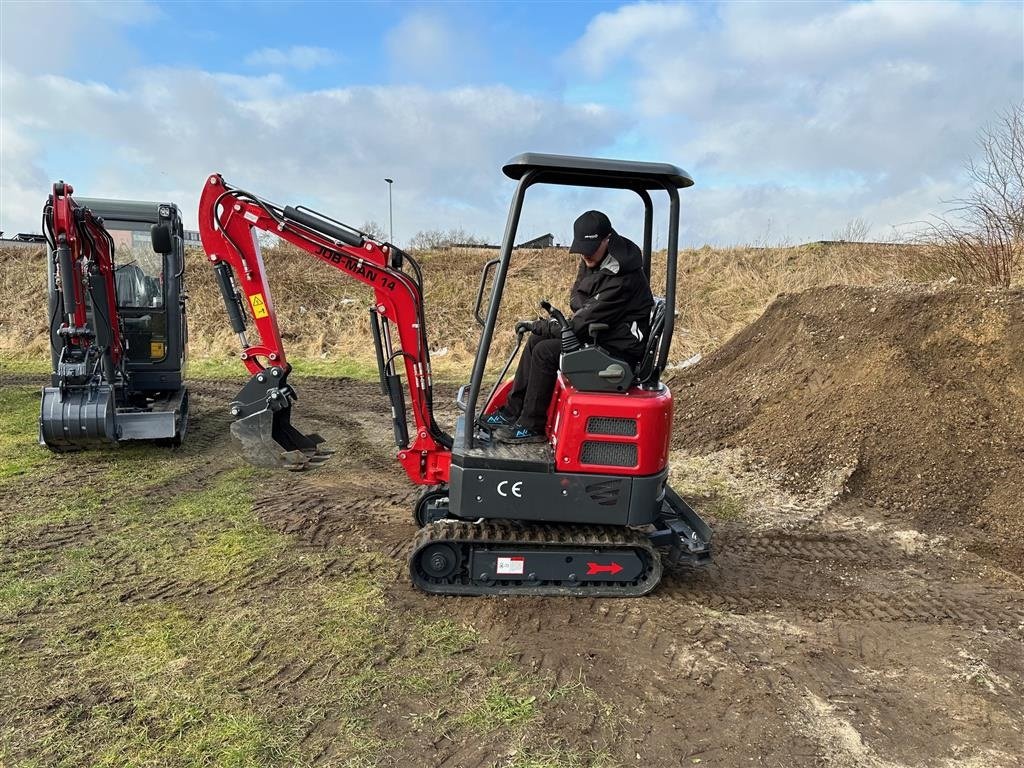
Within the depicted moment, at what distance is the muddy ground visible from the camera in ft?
9.70

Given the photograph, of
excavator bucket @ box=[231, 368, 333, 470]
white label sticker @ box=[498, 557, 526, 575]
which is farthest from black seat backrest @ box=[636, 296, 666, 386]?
excavator bucket @ box=[231, 368, 333, 470]

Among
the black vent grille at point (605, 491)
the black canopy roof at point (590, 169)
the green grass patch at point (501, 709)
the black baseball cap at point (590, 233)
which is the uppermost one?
the black canopy roof at point (590, 169)

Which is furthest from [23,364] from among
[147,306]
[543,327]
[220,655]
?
[543,327]

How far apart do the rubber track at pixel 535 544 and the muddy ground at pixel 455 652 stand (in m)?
0.08

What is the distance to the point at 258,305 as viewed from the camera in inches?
221

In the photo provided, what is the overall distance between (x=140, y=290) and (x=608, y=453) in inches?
272

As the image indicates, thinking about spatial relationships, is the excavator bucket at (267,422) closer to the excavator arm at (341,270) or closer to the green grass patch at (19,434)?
the excavator arm at (341,270)

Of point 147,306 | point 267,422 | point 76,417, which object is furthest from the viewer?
point 147,306

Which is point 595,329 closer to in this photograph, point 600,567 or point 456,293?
point 600,567

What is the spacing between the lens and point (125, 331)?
8344 mm

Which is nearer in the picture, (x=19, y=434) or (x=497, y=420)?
(x=497, y=420)

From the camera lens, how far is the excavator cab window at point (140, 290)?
8406mm

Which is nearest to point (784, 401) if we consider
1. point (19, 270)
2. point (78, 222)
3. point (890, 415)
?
point (890, 415)

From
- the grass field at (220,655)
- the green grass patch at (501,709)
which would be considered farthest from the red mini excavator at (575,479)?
the green grass patch at (501,709)
